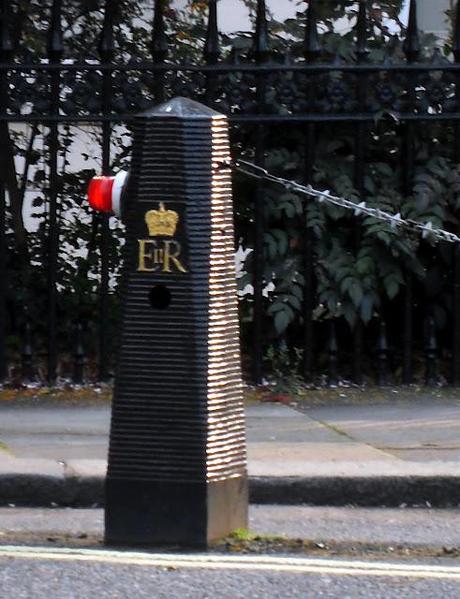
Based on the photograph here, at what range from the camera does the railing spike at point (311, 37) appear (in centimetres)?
838

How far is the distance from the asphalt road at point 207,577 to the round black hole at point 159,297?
1.00m

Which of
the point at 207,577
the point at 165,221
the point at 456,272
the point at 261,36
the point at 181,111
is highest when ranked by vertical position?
the point at 261,36

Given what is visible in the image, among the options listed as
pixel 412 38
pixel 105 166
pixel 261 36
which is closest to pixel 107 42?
pixel 105 166

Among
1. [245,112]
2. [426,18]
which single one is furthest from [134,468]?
[426,18]

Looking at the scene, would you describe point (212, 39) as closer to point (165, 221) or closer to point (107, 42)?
point (107, 42)

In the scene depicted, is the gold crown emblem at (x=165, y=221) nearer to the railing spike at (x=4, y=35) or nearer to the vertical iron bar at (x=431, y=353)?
the railing spike at (x=4, y=35)

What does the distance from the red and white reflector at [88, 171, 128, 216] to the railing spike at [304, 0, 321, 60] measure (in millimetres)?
3073

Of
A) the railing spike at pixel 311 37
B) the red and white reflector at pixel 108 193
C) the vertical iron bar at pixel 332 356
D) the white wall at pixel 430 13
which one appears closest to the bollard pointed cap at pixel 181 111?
the red and white reflector at pixel 108 193

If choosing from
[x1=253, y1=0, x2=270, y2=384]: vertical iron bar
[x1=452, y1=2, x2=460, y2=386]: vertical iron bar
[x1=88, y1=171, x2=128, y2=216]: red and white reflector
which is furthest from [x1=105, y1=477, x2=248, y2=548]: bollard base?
[x1=452, y1=2, x2=460, y2=386]: vertical iron bar

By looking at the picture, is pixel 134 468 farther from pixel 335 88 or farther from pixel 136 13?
pixel 136 13

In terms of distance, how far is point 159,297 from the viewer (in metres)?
5.45

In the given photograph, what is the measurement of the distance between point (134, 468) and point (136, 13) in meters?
4.52

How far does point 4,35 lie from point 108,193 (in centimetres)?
315

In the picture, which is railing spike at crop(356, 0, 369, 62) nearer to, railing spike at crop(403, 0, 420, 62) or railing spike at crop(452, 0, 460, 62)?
railing spike at crop(403, 0, 420, 62)
